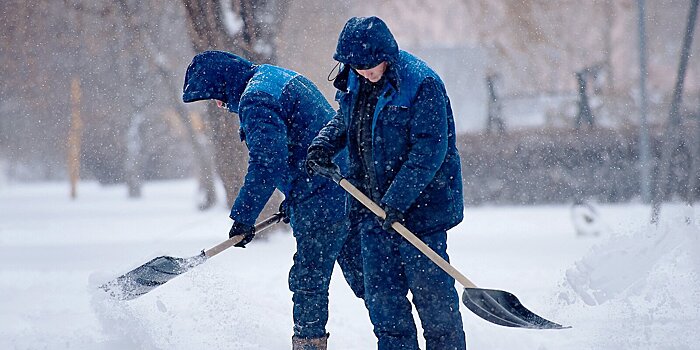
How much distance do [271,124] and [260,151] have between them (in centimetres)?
12

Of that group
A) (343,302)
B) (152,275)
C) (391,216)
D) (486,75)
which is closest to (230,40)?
(343,302)

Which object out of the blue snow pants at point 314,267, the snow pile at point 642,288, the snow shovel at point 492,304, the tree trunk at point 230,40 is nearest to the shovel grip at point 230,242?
the blue snow pants at point 314,267

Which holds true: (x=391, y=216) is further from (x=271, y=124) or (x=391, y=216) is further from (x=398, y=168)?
(x=271, y=124)

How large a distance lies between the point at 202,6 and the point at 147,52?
6.15 m

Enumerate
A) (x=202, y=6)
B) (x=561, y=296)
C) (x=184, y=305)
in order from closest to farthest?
1. (x=561, y=296)
2. (x=184, y=305)
3. (x=202, y=6)

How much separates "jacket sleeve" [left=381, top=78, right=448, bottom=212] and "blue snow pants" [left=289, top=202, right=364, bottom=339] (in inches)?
25.7

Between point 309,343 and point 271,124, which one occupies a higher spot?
point 271,124

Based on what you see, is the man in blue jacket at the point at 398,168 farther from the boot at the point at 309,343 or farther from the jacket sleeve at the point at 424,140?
the boot at the point at 309,343

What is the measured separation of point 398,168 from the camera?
3248 mm

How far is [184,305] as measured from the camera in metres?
5.34

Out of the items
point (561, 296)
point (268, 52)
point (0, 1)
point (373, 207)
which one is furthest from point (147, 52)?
point (373, 207)

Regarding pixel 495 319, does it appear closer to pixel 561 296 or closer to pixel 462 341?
pixel 462 341

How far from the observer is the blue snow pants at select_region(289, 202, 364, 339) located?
3684mm

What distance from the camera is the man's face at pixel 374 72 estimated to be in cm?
312
